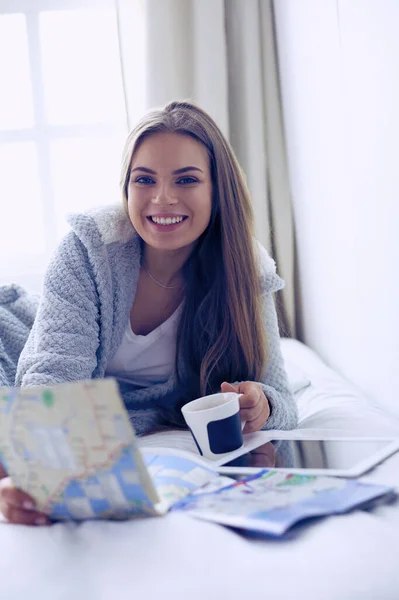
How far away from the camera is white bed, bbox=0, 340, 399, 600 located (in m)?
0.62

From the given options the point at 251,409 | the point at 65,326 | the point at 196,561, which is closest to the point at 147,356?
the point at 65,326

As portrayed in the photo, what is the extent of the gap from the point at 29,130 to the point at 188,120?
1.40 m

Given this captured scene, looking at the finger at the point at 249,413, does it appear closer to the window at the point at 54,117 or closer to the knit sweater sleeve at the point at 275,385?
the knit sweater sleeve at the point at 275,385

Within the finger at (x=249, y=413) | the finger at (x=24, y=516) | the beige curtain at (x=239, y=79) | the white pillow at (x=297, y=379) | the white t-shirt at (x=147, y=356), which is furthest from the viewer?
the beige curtain at (x=239, y=79)

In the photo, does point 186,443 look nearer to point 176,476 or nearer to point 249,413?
point 249,413

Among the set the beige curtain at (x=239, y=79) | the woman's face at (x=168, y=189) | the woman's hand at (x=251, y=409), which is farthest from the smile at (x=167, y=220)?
the beige curtain at (x=239, y=79)

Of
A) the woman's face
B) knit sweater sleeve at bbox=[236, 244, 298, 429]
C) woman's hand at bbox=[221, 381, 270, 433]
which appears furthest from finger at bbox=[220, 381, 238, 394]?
the woman's face

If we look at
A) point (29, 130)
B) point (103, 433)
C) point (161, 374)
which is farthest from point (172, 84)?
point (103, 433)

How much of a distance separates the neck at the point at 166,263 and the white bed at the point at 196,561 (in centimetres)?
76

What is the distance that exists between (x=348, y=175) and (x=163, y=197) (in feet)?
1.56

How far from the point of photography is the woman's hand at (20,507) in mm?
802

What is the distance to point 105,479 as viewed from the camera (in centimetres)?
71

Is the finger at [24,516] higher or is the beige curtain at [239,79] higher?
the beige curtain at [239,79]

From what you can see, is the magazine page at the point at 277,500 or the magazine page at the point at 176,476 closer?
the magazine page at the point at 277,500
